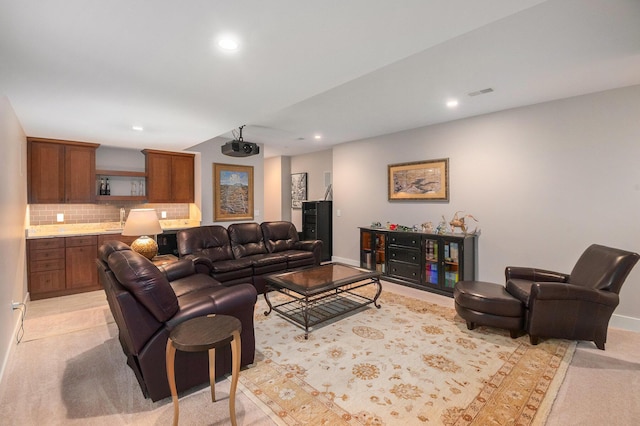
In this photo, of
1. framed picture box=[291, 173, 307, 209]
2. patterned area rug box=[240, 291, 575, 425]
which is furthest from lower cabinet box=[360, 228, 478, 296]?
framed picture box=[291, 173, 307, 209]

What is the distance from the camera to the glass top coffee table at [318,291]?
334 centimetres

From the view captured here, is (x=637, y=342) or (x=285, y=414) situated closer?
(x=285, y=414)

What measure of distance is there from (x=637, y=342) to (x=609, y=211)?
143 cm

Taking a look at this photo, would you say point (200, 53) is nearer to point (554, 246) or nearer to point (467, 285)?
point (467, 285)

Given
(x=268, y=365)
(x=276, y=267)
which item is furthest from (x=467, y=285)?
(x=276, y=267)

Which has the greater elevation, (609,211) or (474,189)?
(474,189)

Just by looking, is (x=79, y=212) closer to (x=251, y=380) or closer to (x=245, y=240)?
(x=245, y=240)

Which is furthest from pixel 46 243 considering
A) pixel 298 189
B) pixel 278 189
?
pixel 298 189

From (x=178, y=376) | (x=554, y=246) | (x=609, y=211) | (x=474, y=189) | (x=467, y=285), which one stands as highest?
(x=474, y=189)

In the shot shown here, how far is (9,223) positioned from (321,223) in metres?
5.01

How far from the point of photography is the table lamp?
146 inches

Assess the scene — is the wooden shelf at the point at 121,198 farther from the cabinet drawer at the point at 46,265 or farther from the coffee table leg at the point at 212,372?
the coffee table leg at the point at 212,372

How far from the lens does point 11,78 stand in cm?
240

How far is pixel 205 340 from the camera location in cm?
178
